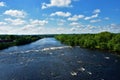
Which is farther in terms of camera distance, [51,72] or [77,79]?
[51,72]

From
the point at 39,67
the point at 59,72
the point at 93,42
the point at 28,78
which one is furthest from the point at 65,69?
the point at 93,42

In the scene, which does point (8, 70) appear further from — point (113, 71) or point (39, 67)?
point (113, 71)

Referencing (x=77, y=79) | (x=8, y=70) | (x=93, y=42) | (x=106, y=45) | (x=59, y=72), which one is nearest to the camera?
(x=77, y=79)

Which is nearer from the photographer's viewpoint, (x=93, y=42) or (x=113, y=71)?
(x=113, y=71)

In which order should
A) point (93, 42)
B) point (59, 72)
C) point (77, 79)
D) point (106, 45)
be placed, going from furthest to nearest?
point (93, 42)
point (106, 45)
point (59, 72)
point (77, 79)

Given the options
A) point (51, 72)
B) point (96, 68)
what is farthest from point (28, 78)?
point (96, 68)

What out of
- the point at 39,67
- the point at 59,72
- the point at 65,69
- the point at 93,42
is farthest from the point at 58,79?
the point at 93,42

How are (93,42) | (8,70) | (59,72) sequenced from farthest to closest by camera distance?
1. (93,42)
2. (8,70)
3. (59,72)

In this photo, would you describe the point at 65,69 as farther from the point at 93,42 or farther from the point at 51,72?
the point at 93,42

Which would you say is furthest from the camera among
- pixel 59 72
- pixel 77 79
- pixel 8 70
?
pixel 8 70
